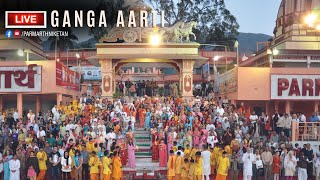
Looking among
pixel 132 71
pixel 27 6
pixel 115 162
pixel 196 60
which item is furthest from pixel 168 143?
pixel 132 71

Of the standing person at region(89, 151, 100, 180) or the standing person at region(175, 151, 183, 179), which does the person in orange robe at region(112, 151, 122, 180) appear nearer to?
the standing person at region(89, 151, 100, 180)

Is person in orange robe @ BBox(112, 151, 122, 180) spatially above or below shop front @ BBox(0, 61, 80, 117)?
below

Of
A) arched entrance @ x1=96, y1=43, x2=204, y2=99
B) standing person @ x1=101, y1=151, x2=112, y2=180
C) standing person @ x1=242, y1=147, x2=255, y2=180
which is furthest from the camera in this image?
arched entrance @ x1=96, y1=43, x2=204, y2=99

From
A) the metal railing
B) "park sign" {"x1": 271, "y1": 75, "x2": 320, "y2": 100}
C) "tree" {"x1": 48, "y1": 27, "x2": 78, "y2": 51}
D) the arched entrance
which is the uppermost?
"tree" {"x1": 48, "y1": 27, "x2": 78, "y2": 51}

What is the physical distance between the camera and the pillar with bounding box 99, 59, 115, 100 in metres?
33.7

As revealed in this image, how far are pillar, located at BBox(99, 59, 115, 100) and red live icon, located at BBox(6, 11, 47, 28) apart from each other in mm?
5397

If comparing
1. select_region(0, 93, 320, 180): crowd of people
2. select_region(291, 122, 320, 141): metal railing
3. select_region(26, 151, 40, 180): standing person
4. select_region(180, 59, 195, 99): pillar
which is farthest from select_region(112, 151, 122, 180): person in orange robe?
select_region(180, 59, 195, 99): pillar

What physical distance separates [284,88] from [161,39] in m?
8.66

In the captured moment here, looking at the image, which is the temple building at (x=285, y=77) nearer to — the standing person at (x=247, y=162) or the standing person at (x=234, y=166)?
the standing person at (x=234, y=166)

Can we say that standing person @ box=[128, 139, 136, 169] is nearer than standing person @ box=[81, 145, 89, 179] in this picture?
No

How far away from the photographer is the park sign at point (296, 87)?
29.4m

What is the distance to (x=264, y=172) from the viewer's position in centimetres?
2020

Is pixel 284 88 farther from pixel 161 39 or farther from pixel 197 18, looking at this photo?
pixel 197 18

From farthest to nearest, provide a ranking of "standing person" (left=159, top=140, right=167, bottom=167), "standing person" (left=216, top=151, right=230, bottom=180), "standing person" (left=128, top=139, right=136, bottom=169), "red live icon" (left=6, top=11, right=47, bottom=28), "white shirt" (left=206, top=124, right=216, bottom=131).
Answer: "red live icon" (left=6, top=11, right=47, bottom=28)
"white shirt" (left=206, top=124, right=216, bottom=131)
"standing person" (left=159, top=140, right=167, bottom=167)
"standing person" (left=128, top=139, right=136, bottom=169)
"standing person" (left=216, top=151, right=230, bottom=180)
